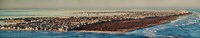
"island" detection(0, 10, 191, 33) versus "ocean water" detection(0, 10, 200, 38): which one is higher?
"island" detection(0, 10, 191, 33)

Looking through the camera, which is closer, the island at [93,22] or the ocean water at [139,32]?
the ocean water at [139,32]

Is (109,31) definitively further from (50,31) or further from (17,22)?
(17,22)

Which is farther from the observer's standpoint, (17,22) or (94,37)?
(17,22)

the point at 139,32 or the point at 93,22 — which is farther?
the point at 93,22

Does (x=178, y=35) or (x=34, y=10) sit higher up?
(x=34, y=10)

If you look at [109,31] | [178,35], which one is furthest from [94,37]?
[178,35]

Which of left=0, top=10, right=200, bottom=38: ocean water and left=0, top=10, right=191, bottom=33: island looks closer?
left=0, top=10, right=200, bottom=38: ocean water

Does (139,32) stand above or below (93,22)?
below

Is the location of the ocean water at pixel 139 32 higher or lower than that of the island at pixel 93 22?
lower
